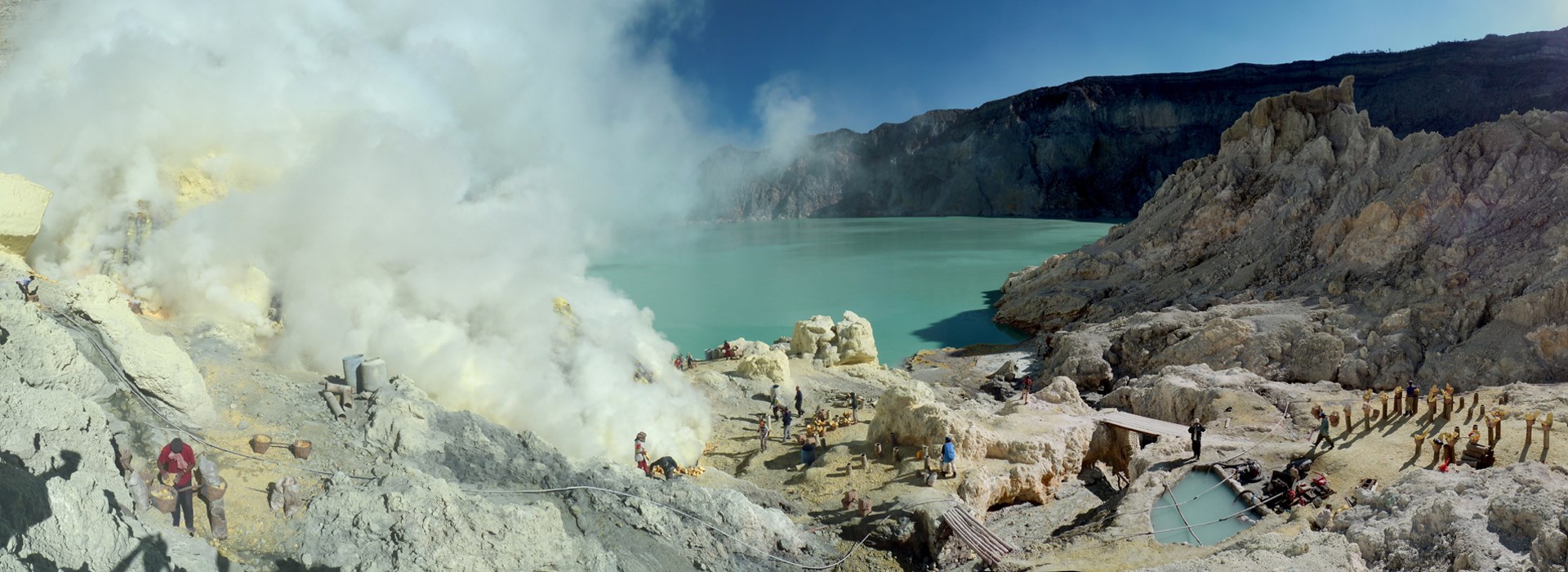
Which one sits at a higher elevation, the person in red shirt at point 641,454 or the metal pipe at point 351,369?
the metal pipe at point 351,369

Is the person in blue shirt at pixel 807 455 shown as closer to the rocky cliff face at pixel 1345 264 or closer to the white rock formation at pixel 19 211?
the white rock formation at pixel 19 211

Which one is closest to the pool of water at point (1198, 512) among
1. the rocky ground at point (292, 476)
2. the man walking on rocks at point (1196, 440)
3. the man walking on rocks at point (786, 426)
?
the man walking on rocks at point (1196, 440)

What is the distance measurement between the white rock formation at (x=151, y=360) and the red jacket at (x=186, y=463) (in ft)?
3.51

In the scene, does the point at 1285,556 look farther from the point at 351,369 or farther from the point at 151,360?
the point at 151,360

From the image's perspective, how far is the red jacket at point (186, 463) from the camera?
667 centimetres

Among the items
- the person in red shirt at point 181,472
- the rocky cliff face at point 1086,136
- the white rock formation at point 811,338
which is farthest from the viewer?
the rocky cliff face at point 1086,136

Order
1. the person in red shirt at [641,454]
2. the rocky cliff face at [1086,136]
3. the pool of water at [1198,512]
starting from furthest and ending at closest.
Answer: the rocky cliff face at [1086,136] → the person in red shirt at [641,454] → the pool of water at [1198,512]

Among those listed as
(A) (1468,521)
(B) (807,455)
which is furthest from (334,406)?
(A) (1468,521)

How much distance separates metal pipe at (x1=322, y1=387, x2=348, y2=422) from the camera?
8578 mm

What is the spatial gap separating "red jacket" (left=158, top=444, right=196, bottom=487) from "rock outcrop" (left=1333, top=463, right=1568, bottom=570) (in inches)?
412

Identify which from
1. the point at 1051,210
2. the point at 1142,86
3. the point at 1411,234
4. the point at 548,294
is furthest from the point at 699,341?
the point at 1142,86

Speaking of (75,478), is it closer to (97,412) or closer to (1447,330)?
(97,412)

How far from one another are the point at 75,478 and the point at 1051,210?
10092 centimetres

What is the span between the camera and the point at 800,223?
110 metres
